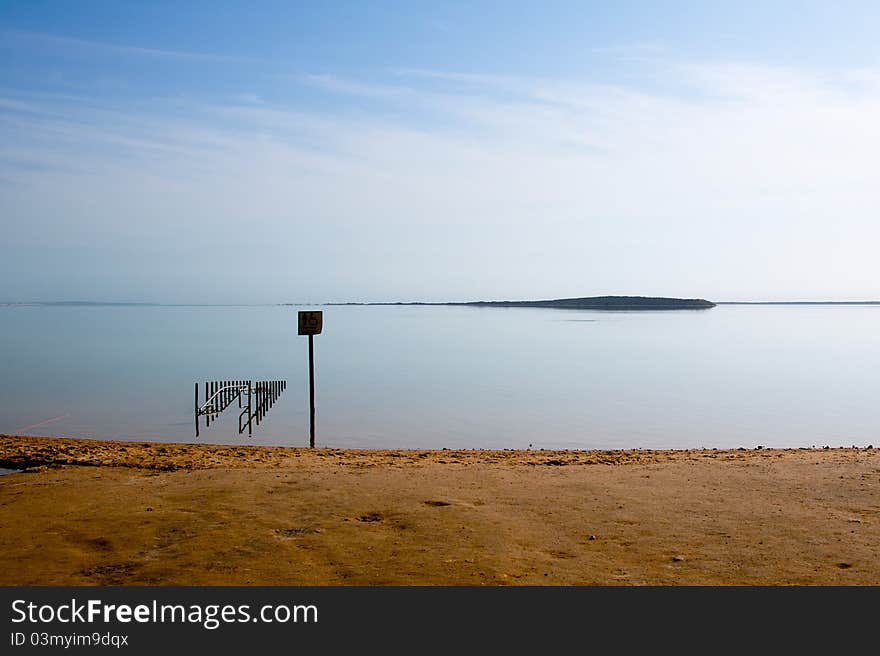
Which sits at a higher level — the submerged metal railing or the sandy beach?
the sandy beach

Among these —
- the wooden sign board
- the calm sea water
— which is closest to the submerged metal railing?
the calm sea water

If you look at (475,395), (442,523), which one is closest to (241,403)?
(475,395)

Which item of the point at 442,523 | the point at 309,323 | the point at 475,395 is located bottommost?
the point at 475,395

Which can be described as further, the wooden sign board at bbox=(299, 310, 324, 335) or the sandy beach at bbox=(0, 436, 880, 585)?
the wooden sign board at bbox=(299, 310, 324, 335)

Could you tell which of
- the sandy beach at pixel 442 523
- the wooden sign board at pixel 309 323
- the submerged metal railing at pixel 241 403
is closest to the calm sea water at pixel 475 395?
the submerged metal railing at pixel 241 403

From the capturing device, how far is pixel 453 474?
35.2ft

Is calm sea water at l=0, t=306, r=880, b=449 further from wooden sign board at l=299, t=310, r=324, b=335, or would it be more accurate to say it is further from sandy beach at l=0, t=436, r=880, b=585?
sandy beach at l=0, t=436, r=880, b=585

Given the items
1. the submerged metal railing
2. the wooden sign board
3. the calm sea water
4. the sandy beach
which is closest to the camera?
the sandy beach

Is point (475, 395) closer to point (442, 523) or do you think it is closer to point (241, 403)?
point (241, 403)

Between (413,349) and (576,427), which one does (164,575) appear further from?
(413,349)

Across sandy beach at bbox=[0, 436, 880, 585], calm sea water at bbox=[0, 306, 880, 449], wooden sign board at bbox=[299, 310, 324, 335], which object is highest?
wooden sign board at bbox=[299, 310, 324, 335]

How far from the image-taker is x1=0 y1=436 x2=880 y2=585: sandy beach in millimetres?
6078

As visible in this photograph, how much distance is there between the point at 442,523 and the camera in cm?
759

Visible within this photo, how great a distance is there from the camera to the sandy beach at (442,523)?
19.9 ft
